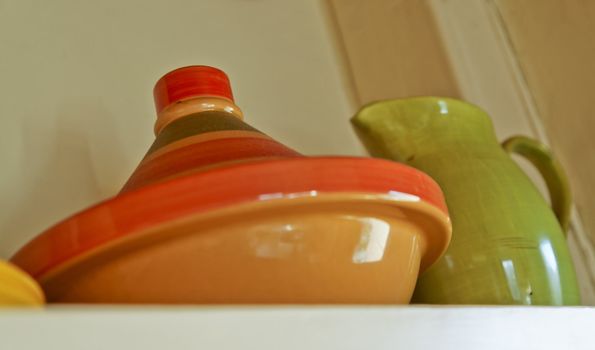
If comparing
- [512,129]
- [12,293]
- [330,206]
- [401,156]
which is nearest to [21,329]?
[12,293]

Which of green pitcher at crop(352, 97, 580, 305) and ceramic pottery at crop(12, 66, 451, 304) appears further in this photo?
green pitcher at crop(352, 97, 580, 305)

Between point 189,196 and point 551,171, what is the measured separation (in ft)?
1.51

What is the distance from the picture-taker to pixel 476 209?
0.49 metres

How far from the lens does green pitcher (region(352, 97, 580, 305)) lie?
469 mm

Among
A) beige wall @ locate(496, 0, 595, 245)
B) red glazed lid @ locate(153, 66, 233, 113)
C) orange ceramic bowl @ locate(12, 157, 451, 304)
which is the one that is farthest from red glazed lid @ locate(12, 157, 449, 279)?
beige wall @ locate(496, 0, 595, 245)

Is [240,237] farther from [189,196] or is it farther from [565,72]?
[565,72]

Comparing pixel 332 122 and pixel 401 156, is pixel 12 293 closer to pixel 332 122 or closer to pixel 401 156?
pixel 401 156

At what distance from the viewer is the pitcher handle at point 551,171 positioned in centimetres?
61

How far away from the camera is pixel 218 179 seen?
27 cm

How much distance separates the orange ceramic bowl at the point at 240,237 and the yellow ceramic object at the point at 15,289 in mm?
45

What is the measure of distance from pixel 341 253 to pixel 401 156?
26 cm

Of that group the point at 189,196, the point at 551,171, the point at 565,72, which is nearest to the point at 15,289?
the point at 189,196

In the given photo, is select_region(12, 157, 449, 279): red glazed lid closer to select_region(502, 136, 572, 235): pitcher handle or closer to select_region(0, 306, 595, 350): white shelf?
select_region(0, 306, 595, 350): white shelf

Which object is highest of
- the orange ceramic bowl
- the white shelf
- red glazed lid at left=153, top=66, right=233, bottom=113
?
red glazed lid at left=153, top=66, right=233, bottom=113
